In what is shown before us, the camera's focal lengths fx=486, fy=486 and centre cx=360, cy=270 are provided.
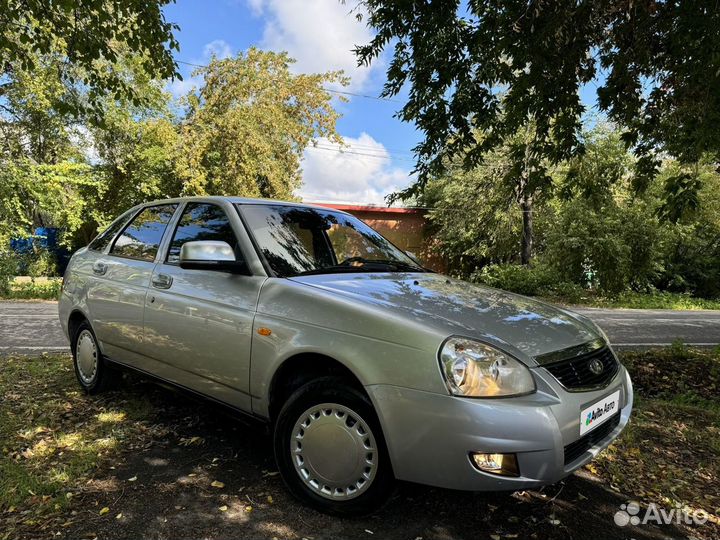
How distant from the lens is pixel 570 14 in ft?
14.2

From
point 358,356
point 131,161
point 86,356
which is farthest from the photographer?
point 131,161

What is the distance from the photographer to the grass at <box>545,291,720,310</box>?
1673 centimetres

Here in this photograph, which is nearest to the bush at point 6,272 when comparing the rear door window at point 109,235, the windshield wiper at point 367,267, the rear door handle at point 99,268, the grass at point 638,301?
the rear door window at point 109,235

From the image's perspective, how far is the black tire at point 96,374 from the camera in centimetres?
420

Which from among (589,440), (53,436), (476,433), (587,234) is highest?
(587,234)

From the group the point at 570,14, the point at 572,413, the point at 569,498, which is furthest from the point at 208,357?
the point at 570,14

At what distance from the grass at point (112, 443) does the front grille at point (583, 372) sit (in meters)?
0.86

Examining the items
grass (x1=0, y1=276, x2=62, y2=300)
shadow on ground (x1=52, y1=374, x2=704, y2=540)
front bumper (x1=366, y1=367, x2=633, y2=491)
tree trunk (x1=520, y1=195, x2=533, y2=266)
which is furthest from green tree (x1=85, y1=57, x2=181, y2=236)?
front bumper (x1=366, y1=367, x2=633, y2=491)

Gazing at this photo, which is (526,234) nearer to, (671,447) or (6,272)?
(671,447)

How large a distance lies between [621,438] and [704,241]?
23.1 m

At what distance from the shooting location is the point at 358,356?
7.65ft

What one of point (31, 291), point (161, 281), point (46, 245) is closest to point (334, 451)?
point (161, 281)

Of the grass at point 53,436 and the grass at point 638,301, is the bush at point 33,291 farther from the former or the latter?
the grass at point 638,301

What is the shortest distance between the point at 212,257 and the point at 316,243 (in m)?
0.74
